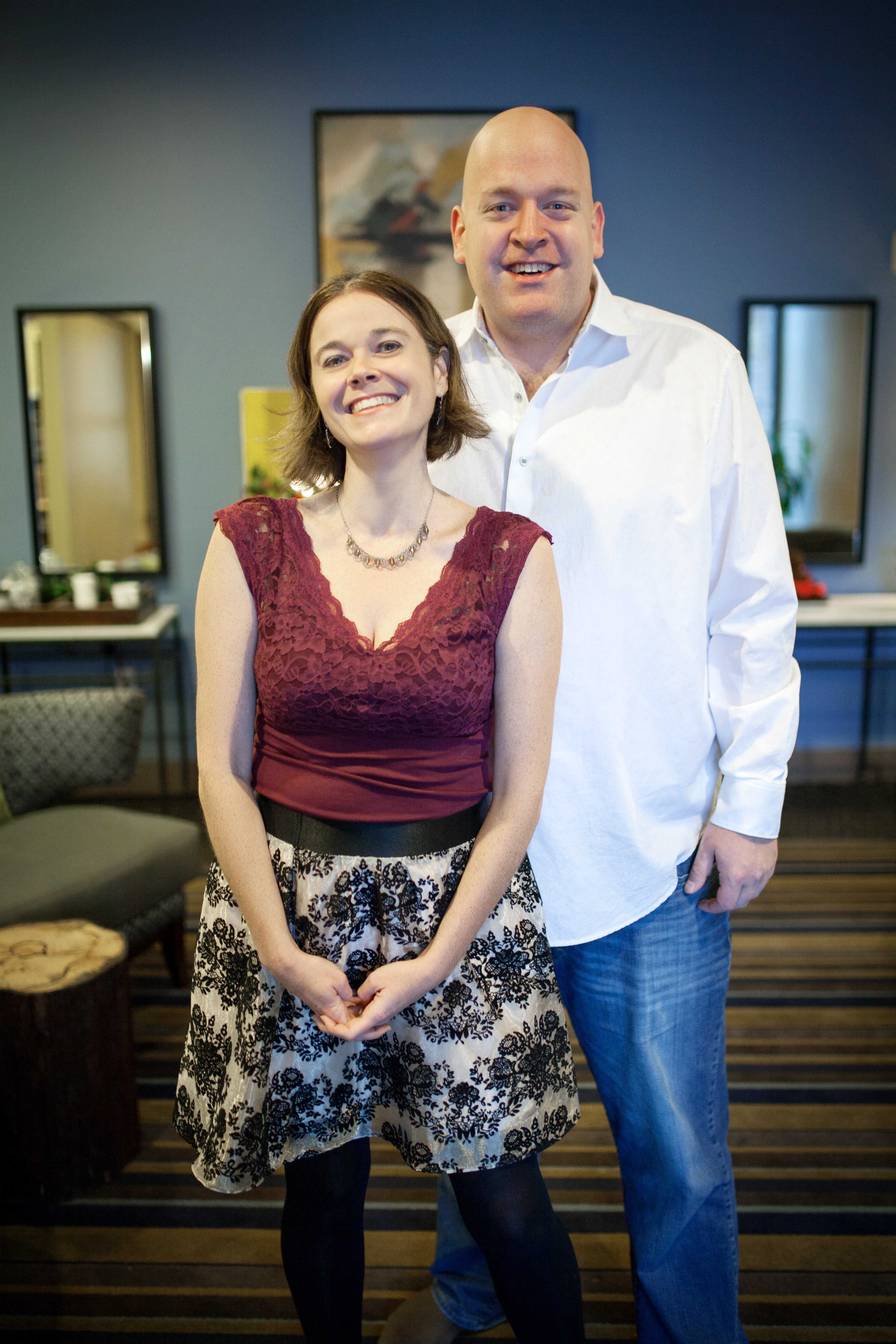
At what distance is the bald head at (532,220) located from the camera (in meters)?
1.32

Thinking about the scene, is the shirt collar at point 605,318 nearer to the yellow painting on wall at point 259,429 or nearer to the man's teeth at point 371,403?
the man's teeth at point 371,403

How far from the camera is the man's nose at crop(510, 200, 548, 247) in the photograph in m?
1.31

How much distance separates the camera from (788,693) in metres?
1.34

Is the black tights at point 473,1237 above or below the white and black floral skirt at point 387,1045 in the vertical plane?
below

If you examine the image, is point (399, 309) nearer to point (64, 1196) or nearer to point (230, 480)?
point (64, 1196)

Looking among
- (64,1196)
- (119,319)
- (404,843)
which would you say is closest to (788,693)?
(404,843)

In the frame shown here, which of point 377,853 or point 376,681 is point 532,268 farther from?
point 377,853

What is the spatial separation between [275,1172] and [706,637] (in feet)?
5.29

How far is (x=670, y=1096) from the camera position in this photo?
1374mm

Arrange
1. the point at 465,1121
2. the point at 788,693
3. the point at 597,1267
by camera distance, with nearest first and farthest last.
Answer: the point at 465,1121
the point at 788,693
the point at 597,1267

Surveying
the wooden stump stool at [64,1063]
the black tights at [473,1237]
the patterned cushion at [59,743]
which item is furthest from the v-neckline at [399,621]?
the patterned cushion at [59,743]

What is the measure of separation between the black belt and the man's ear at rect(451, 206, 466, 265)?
2.66 ft

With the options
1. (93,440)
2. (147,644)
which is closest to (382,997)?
(147,644)

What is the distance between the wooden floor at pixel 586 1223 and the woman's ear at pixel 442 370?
1228mm
